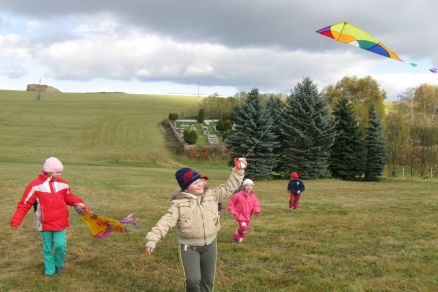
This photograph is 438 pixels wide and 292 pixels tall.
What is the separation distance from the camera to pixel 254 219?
12641mm

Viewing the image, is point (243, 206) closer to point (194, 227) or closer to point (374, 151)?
point (194, 227)

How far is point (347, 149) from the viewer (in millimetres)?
41219

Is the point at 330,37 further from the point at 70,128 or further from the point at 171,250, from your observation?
the point at 70,128

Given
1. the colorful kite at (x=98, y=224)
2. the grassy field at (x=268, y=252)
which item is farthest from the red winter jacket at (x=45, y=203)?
the grassy field at (x=268, y=252)

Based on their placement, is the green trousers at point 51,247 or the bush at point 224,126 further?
the bush at point 224,126

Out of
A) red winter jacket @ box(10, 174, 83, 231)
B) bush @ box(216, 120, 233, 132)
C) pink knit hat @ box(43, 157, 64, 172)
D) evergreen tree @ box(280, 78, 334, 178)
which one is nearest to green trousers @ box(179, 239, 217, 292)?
red winter jacket @ box(10, 174, 83, 231)

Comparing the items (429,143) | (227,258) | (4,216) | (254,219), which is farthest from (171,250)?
(429,143)

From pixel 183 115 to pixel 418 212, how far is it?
67798 mm

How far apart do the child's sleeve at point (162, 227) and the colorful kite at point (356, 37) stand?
591 centimetres

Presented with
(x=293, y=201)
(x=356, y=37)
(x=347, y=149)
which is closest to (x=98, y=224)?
(x=356, y=37)

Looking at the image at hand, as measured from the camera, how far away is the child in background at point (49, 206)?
7047 millimetres

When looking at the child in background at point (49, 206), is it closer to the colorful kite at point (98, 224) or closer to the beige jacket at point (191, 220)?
the colorful kite at point (98, 224)

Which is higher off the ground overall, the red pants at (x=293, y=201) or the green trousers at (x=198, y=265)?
the green trousers at (x=198, y=265)

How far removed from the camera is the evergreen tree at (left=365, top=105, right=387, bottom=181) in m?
41.6
